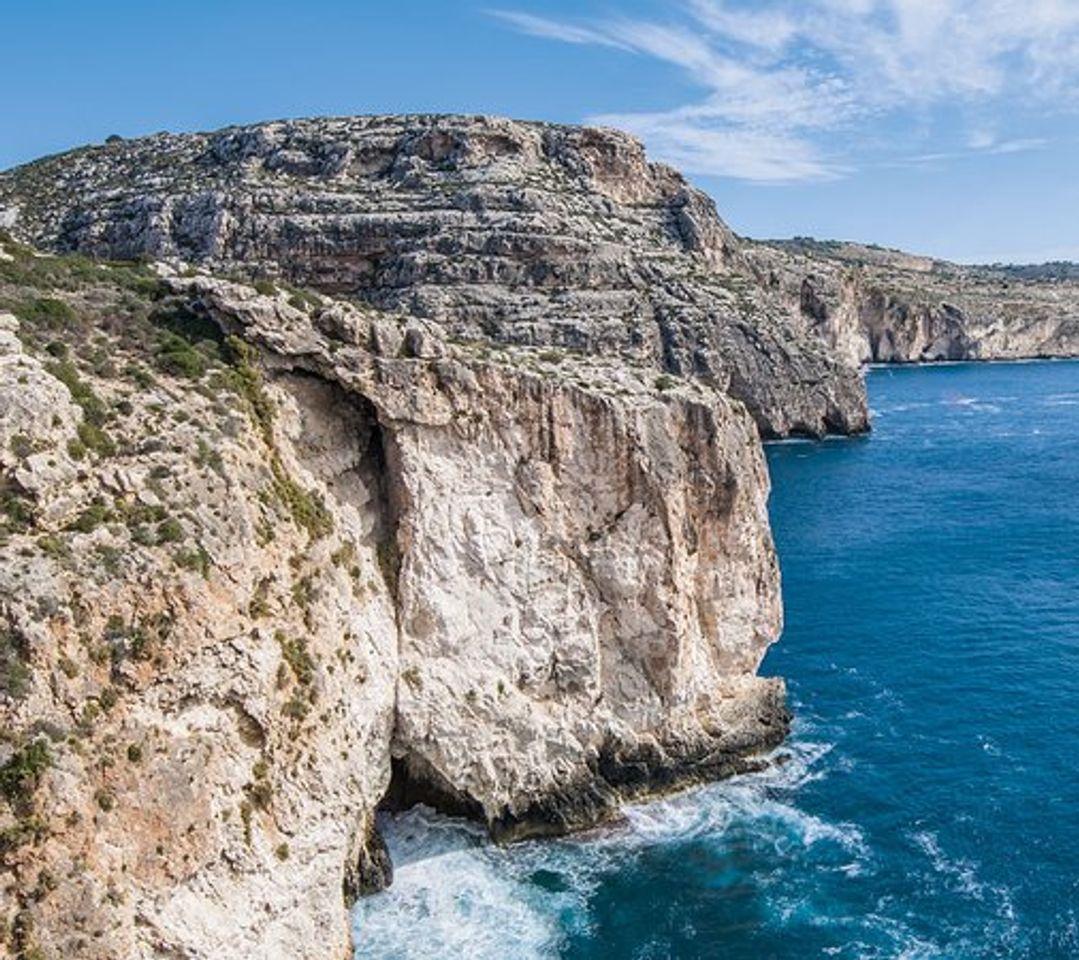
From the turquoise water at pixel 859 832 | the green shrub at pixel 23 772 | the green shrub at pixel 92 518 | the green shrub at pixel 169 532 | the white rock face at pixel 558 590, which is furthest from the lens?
the white rock face at pixel 558 590

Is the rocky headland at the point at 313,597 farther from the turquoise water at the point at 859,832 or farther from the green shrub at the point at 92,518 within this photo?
the turquoise water at the point at 859,832

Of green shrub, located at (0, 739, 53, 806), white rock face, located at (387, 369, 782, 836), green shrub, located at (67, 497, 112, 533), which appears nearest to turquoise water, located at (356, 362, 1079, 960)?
white rock face, located at (387, 369, 782, 836)

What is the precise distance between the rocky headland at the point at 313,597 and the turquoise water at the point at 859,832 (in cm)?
181

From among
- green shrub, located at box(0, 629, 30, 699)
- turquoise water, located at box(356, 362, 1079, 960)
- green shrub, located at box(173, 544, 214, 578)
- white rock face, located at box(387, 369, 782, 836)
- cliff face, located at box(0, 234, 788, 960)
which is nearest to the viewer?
green shrub, located at box(0, 629, 30, 699)

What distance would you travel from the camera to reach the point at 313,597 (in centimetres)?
2798

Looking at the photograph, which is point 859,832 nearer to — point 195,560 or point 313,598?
point 313,598

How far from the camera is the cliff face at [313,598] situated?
2167 centimetres

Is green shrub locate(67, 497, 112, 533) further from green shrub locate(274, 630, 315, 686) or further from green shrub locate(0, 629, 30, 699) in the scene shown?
green shrub locate(274, 630, 315, 686)

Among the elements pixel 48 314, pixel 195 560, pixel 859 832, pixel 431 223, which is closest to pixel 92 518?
pixel 195 560

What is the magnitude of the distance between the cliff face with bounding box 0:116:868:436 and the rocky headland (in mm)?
44126

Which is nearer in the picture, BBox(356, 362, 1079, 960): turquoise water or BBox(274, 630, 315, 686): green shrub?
BBox(274, 630, 315, 686): green shrub

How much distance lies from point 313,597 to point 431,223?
64.0 metres

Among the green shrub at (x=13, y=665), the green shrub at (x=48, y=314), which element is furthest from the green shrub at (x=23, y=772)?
the green shrub at (x=48, y=314)

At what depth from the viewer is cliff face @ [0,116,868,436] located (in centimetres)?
8362
